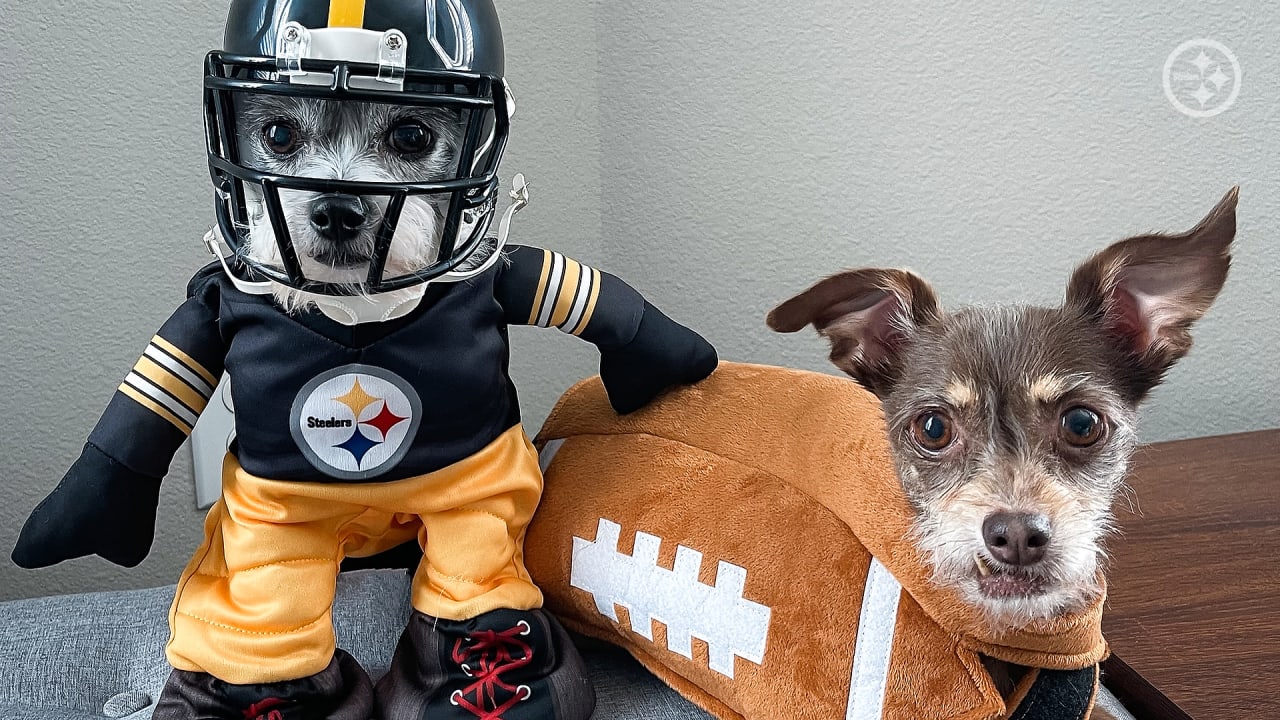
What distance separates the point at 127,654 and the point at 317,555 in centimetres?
34

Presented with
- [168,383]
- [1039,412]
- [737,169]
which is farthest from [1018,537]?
[737,169]

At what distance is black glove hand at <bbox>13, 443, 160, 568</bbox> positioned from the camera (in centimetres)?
86

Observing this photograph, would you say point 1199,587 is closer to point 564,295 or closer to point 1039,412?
point 1039,412

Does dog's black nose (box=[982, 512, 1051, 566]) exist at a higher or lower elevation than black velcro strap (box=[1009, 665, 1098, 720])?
higher

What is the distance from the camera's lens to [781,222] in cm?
146

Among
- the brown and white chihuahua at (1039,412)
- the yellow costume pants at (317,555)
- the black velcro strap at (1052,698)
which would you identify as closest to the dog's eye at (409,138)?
the yellow costume pants at (317,555)

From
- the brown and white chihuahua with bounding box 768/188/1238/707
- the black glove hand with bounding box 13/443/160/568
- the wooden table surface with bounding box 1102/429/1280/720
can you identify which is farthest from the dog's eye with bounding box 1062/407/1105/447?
the black glove hand with bounding box 13/443/160/568

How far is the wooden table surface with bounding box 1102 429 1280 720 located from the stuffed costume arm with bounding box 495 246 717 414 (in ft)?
1.39

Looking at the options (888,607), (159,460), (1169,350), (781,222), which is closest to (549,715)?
(888,607)

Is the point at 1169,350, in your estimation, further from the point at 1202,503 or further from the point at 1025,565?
the point at 1202,503

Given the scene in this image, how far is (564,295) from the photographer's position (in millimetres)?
943

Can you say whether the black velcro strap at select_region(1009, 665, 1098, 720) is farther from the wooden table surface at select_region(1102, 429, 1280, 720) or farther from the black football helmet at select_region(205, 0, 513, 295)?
the black football helmet at select_region(205, 0, 513, 295)

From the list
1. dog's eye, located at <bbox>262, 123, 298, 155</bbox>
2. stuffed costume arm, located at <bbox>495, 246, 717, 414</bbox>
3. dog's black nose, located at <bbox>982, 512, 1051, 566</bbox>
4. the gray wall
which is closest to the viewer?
dog's black nose, located at <bbox>982, 512, 1051, 566</bbox>

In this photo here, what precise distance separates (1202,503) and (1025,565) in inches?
26.8
